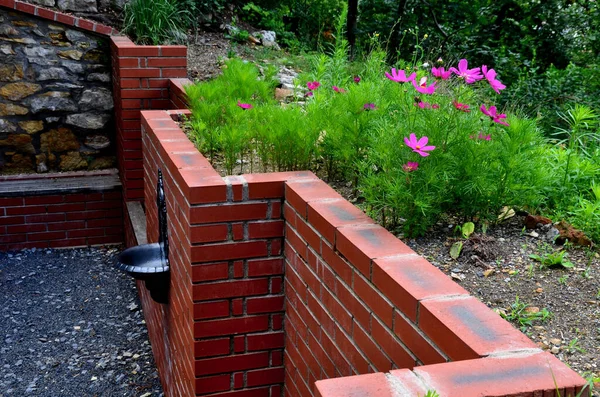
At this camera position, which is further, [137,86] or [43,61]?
[43,61]

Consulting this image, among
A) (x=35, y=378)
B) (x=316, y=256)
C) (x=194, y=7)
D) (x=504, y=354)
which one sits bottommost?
(x=35, y=378)

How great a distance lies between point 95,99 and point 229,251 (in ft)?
14.3

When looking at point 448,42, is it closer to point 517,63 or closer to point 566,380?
point 517,63

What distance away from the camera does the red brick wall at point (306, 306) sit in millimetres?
1590

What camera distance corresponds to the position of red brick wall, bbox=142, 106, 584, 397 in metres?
1.59

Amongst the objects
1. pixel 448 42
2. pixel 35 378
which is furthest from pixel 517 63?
pixel 35 378

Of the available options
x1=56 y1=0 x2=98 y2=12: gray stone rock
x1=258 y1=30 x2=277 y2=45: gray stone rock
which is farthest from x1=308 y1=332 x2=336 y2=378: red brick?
x1=258 y1=30 x2=277 y2=45: gray stone rock

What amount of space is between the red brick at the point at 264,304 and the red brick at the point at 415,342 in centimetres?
110

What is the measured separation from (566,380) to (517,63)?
25.2 feet

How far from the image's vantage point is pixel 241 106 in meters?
3.89

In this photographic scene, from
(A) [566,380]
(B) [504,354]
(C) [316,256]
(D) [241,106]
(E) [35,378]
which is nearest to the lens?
(A) [566,380]

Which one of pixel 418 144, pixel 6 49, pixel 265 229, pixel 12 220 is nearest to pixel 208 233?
pixel 265 229

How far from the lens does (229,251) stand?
2.96 meters

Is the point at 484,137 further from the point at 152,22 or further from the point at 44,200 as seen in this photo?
the point at 44,200
